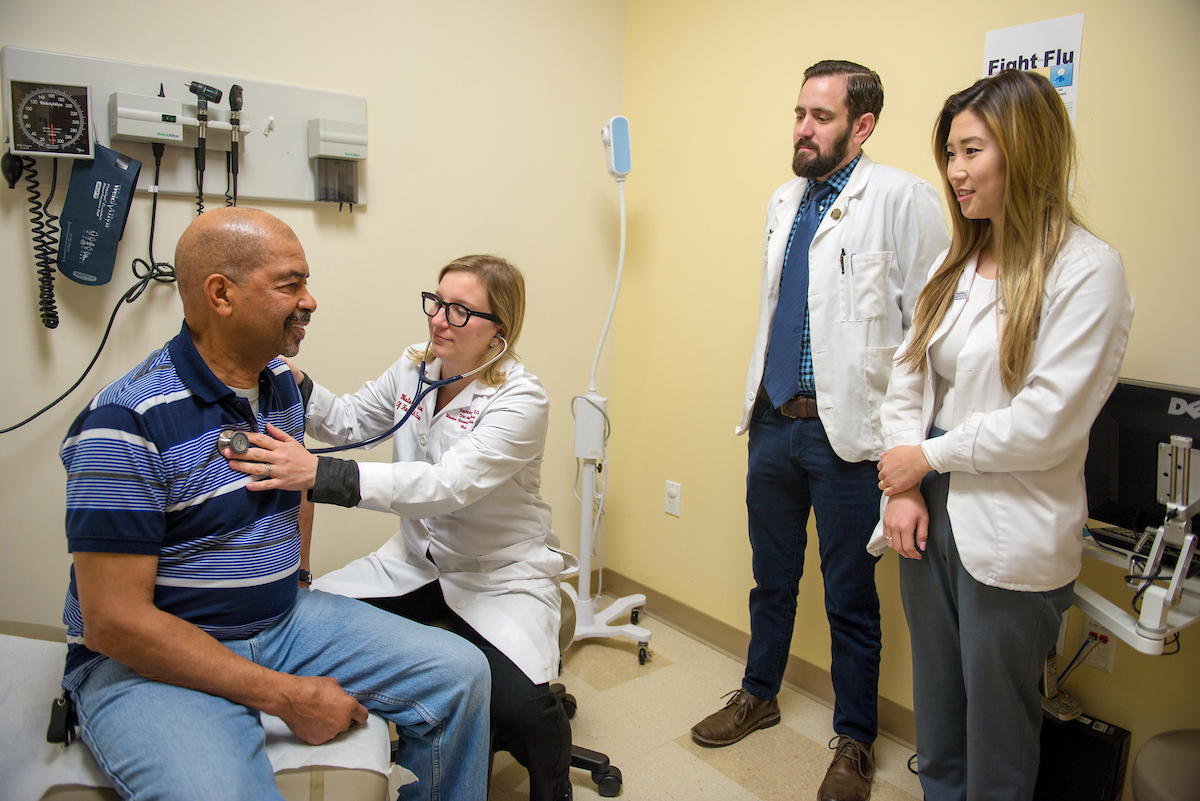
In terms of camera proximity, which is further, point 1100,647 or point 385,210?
point 385,210

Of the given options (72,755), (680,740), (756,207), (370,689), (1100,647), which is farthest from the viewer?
(756,207)

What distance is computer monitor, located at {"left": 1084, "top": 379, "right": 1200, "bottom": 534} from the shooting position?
1.32 metres

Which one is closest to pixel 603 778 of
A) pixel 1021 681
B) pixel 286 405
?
pixel 1021 681

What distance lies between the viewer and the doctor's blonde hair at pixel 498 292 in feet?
5.28

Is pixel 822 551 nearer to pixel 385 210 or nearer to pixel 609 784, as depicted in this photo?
pixel 609 784

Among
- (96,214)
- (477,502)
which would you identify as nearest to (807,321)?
(477,502)

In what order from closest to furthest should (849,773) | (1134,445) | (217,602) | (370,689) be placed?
(217,602) < (370,689) < (1134,445) < (849,773)

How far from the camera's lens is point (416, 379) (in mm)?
1719

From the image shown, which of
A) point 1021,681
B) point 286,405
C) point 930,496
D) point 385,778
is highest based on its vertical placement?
point 286,405

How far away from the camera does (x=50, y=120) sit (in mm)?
1635

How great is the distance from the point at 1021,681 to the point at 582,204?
1.96 metres

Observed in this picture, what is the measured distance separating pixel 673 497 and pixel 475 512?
3.93ft

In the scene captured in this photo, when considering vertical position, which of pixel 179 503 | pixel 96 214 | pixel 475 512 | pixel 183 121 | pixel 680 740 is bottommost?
pixel 680 740

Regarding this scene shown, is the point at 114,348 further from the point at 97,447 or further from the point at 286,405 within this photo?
the point at 97,447
